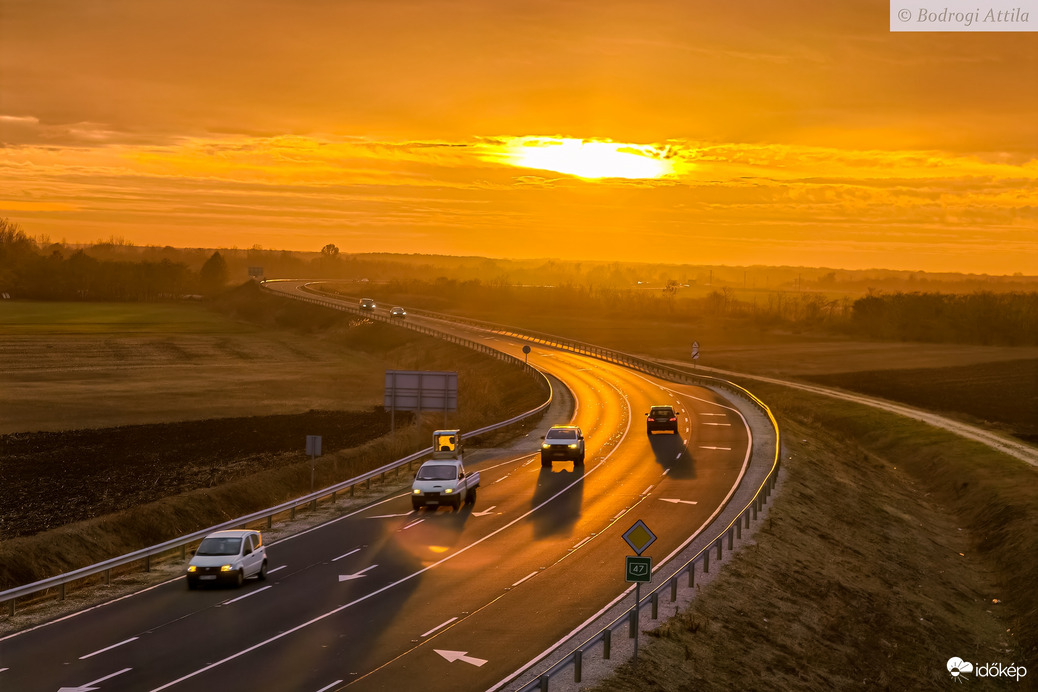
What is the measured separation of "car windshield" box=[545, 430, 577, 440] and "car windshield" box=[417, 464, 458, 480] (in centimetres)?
1070

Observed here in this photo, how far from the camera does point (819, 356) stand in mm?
136125

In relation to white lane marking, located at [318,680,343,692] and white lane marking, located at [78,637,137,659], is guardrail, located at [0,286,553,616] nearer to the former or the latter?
white lane marking, located at [78,637,137,659]

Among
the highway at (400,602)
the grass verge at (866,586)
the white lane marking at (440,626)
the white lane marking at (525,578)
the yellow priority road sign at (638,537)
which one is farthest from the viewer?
the white lane marking at (525,578)

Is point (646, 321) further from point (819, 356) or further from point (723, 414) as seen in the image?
point (723, 414)

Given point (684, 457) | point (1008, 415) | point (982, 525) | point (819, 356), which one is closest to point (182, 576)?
point (684, 457)

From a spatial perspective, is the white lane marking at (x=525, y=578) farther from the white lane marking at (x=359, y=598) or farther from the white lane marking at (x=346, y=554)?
the white lane marking at (x=346, y=554)

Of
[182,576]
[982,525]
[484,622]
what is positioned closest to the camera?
[484,622]

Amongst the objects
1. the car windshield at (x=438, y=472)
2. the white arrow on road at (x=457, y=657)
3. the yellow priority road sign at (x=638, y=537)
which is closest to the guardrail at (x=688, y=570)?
the white arrow on road at (x=457, y=657)

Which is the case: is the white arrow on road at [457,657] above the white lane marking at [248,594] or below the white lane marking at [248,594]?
above

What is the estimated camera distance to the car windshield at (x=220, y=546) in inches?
1179

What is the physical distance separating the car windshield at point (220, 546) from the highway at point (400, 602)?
116 cm

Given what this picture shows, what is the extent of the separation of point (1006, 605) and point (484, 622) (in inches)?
908

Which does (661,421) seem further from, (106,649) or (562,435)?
(106,649)

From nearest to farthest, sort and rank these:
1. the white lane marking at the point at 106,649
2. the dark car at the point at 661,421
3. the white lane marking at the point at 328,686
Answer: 1. the white lane marking at the point at 328,686
2. the white lane marking at the point at 106,649
3. the dark car at the point at 661,421
